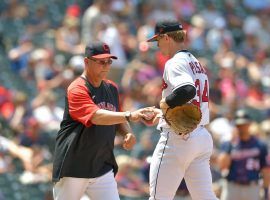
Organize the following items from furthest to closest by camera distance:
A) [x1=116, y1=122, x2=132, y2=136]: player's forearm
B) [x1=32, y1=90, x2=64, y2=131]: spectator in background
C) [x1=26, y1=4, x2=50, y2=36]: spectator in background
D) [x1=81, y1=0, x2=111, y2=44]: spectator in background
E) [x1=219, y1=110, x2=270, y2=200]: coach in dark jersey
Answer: [x1=26, y1=4, x2=50, y2=36]: spectator in background, [x1=81, y1=0, x2=111, y2=44]: spectator in background, [x1=32, y1=90, x2=64, y2=131]: spectator in background, [x1=219, y1=110, x2=270, y2=200]: coach in dark jersey, [x1=116, y1=122, x2=132, y2=136]: player's forearm

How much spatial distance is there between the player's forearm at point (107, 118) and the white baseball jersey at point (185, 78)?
44cm

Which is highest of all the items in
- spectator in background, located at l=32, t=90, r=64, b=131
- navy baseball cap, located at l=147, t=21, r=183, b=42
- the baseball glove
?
navy baseball cap, located at l=147, t=21, r=183, b=42

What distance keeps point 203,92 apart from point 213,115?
6972 millimetres

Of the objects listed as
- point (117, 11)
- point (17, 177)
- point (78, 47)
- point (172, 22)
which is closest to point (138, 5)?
point (117, 11)

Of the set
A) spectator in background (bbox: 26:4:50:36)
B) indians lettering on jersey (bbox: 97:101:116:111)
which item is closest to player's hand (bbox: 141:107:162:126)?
indians lettering on jersey (bbox: 97:101:116:111)

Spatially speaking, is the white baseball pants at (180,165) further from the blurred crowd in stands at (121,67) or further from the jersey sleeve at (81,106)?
the blurred crowd in stands at (121,67)

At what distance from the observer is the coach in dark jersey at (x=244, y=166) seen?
977cm

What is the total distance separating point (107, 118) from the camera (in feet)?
20.1

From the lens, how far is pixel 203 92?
21.2 ft

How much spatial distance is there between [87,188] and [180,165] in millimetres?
766

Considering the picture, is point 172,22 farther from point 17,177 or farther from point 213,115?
point 213,115

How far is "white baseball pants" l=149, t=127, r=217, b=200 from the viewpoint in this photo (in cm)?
635

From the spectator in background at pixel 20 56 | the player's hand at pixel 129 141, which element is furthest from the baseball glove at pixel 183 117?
the spectator in background at pixel 20 56

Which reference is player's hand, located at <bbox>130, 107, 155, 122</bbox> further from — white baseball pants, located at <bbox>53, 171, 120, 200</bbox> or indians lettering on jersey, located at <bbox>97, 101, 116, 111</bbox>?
white baseball pants, located at <bbox>53, 171, 120, 200</bbox>
